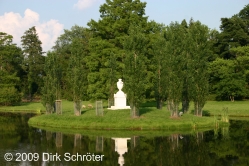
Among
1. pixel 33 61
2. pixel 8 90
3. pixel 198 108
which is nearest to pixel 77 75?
pixel 198 108

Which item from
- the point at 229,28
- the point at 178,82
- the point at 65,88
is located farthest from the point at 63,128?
the point at 65,88

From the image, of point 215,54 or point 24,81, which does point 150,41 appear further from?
point 24,81

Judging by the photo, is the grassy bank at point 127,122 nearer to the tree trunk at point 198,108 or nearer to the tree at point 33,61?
the tree trunk at point 198,108

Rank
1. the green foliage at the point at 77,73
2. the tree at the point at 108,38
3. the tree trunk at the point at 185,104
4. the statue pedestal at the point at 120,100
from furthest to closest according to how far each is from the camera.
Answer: the tree at the point at 108,38 → the tree trunk at the point at 185,104 → the statue pedestal at the point at 120,100 → the green foliage at the point at 77,73

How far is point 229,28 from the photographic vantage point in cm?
7119

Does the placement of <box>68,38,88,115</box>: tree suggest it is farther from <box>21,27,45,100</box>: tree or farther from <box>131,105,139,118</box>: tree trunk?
<box>21,27,45,100</box>: tree

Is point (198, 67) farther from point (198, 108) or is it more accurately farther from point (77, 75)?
point (77, 75)

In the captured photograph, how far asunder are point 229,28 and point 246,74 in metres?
11.9

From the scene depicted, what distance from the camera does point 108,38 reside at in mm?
47812

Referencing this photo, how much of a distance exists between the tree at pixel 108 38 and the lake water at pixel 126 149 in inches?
687

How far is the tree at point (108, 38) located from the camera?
44750 mm

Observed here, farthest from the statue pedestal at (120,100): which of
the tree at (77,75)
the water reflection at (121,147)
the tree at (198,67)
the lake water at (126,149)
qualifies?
the water reflection at (121,147)

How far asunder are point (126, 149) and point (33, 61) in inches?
2731

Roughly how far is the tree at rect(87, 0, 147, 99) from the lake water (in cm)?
1746
